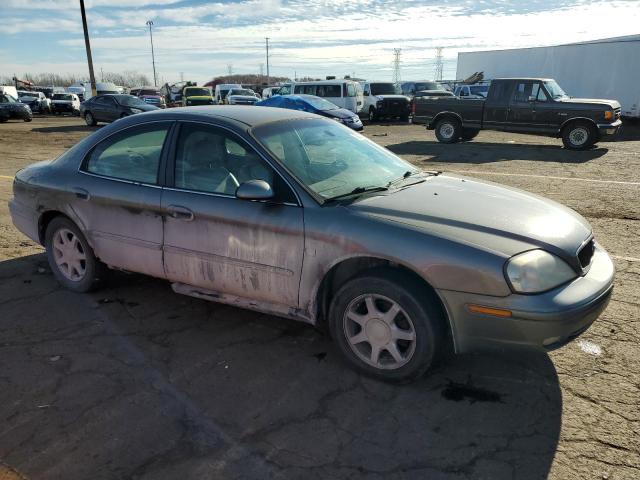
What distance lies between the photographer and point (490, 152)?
14.3 m

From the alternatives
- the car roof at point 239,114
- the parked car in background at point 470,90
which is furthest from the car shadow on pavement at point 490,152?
the parked car in background at point 470,90

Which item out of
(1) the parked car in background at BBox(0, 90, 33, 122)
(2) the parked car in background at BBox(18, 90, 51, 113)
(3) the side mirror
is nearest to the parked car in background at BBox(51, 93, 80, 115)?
(2) the parked car in background at BBox(18, 90, 51, 113)

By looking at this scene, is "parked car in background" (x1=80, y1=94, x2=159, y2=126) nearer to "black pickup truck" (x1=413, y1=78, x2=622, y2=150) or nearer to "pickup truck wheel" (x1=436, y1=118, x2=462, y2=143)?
"pickup truck wheel" (x1=436, y1=118, x2=462, y2=143)

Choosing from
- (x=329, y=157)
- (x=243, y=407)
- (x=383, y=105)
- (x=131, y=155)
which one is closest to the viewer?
(x=243, y=407)

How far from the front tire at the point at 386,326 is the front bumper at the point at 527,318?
0.15m

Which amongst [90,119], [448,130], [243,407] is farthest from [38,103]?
[243,407]

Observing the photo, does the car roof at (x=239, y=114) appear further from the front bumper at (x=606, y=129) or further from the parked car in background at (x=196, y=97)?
the parked car in background at (x=196, y=97)

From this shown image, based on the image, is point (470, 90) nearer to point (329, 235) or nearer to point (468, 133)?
point (468, 133)

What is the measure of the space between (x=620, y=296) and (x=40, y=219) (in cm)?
501

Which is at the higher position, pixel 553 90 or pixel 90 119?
pixel 553 90

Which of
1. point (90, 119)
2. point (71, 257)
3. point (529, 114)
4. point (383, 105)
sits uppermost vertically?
point (529, 114)

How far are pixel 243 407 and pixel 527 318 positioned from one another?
1.61m

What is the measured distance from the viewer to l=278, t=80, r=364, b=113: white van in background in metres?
23.8

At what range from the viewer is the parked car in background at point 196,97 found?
29688 millimetres
